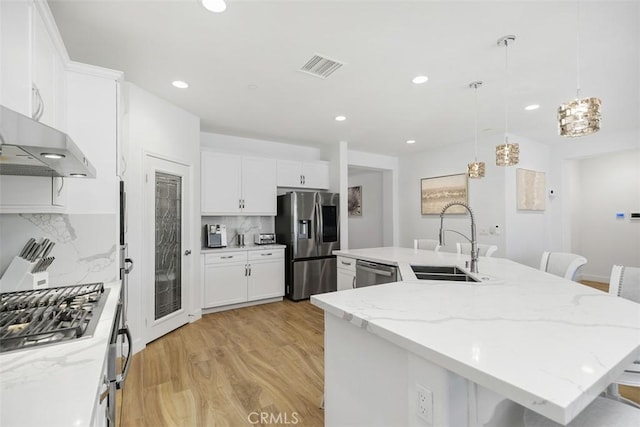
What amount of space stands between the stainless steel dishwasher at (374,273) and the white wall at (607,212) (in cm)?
530

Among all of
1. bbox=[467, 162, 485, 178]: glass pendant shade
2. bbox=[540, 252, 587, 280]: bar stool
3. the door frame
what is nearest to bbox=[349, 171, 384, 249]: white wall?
bbox=[467, 162, 485, 178]: glass pendant shade

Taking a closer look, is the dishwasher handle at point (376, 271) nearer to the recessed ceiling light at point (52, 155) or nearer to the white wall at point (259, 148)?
the recessed ceiling light at point (52, 155)

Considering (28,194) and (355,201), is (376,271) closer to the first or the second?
(28,194)

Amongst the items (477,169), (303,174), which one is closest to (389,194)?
(303,174)

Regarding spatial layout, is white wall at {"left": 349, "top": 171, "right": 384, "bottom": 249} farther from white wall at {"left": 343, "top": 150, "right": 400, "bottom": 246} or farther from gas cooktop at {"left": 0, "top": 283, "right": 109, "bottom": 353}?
gas cooktop at {"left": 0, "top": 283, "right": 109, "bottom": 353}

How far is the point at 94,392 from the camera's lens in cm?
78

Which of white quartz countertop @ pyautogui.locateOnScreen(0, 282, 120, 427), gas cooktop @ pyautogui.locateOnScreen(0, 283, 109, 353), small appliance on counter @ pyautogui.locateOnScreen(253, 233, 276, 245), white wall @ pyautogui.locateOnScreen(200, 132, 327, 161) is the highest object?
white wall @ pyautogui.locateOnScreen(200, 132, 327, 161)

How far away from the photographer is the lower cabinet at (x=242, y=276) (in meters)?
3.90

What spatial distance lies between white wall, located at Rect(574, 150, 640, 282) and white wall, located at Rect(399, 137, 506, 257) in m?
2.43

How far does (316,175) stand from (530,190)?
11.9 feet

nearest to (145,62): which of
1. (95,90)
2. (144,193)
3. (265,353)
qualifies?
(95,90)

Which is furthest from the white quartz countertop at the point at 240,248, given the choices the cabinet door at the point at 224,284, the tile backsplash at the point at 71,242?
the tile backsplash at the point at 71,242

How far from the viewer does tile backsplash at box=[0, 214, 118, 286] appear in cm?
176

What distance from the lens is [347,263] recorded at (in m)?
3.38
